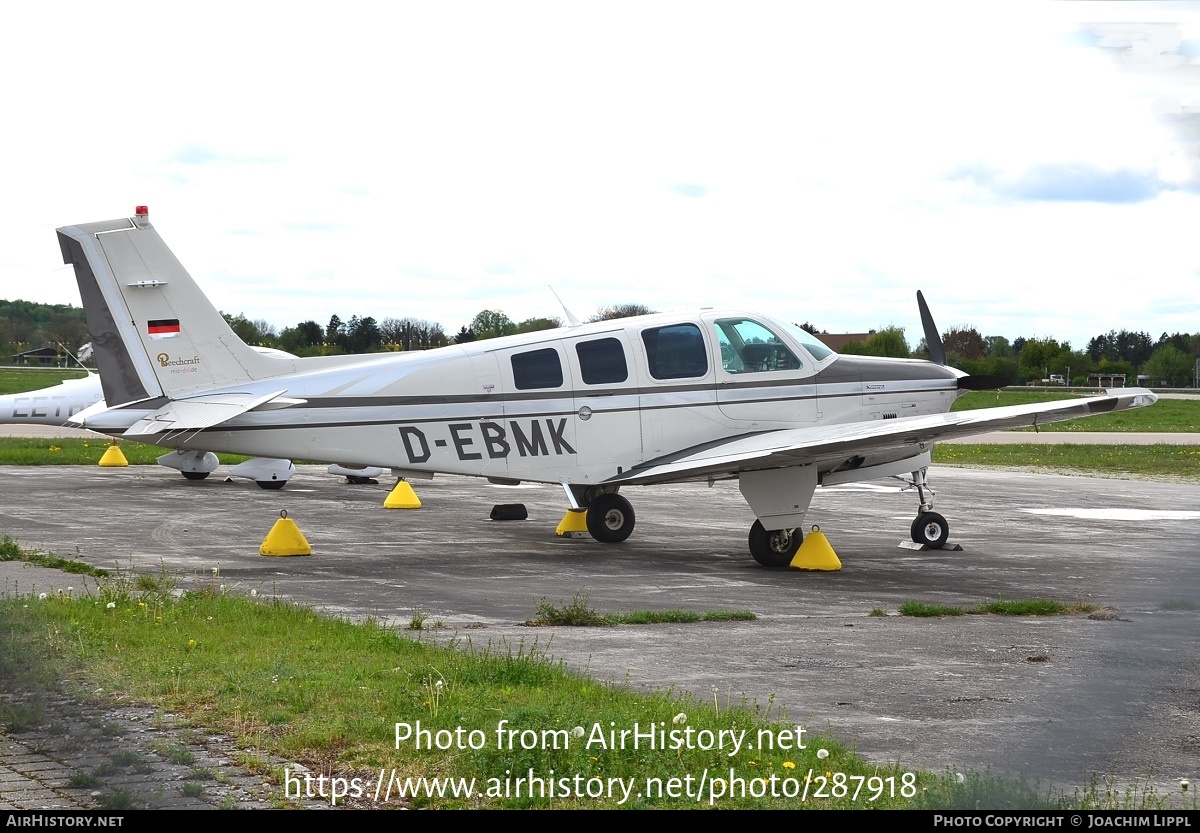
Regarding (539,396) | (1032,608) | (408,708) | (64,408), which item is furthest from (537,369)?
(64,408)

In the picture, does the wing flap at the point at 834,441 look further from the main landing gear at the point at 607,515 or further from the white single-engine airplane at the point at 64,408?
the white single-engine airplane at the point at 64,408

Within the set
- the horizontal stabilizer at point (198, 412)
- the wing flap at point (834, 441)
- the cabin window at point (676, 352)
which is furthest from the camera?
the cabin window at point (676, 352)

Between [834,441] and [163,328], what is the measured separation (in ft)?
27.7

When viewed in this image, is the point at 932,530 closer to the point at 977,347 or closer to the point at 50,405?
the point at 977,347

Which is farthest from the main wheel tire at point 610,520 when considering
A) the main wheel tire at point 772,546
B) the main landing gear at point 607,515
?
the main wheel tire at point 772,546

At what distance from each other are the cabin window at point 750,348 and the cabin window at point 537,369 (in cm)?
212

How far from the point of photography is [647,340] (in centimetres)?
1556

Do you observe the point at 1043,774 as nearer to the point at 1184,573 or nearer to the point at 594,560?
the point at 1184,573

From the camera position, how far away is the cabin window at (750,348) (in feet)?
51.4

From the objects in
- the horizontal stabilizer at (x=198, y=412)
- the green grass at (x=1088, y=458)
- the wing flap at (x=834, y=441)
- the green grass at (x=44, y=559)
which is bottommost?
the green grass at (x=1088, y=458)

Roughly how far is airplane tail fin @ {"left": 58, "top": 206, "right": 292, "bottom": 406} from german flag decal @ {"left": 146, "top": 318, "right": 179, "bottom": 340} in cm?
1

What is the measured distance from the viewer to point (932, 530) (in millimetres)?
16078

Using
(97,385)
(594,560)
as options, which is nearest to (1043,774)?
(594,560)

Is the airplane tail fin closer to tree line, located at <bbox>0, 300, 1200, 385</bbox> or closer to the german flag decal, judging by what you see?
the german flag decal
